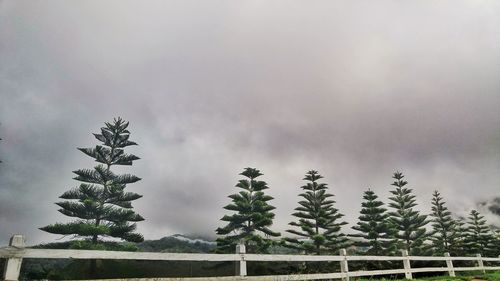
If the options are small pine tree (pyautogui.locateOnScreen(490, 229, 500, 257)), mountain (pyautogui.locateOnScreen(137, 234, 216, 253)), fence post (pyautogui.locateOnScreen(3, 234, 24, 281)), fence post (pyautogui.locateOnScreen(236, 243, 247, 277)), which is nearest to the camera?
fence post (pyautogui.locateOnScreen(3, 234, 24, 281))

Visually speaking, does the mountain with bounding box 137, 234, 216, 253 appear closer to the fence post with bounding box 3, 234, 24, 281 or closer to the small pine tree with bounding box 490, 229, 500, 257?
the fence post with bounding box 3, 234, 24, 281

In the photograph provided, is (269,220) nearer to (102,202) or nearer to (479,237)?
(102,202)

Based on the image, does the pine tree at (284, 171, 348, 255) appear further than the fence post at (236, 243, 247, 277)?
Yes

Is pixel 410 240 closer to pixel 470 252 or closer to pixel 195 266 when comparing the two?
pixel 470 252

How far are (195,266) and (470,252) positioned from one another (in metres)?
35.9

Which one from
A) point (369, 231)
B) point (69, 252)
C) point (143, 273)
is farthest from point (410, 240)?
point (69, 252)

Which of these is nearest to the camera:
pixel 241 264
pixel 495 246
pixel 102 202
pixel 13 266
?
pixel 13 266

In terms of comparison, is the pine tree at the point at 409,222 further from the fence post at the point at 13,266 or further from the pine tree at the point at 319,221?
the fence post at the point at 13,266

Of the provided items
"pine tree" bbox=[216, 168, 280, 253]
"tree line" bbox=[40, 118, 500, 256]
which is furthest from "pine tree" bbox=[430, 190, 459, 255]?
"pine tree" bbox=[216, 168, 280, 253]

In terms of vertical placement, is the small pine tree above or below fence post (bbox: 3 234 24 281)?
above

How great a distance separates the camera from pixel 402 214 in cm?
4088

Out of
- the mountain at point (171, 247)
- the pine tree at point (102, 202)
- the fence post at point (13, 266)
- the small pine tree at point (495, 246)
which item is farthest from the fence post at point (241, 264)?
the small pine tree at point (495, 246)

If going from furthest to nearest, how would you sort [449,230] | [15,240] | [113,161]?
[449,230] → [113,161] → [15,240]

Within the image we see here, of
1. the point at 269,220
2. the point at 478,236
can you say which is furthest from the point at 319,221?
the point at 478,236
